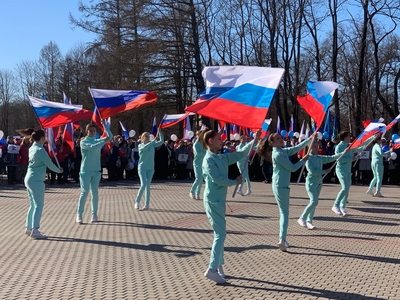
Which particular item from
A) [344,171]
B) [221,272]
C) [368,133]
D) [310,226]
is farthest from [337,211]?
[221,272]

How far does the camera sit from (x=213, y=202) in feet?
21.3

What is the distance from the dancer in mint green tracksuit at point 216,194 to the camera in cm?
638

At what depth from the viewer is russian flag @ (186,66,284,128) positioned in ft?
23.9

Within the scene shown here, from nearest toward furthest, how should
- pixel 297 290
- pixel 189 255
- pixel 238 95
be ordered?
pixel 297 290 → pixel 238 95 → pixel 189 255

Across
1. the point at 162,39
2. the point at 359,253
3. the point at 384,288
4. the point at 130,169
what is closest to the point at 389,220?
the point at 359,253

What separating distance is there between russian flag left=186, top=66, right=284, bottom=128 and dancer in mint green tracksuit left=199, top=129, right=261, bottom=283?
770mm

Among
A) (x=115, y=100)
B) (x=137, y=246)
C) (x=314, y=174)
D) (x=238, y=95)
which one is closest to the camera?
(x=238, y=95)

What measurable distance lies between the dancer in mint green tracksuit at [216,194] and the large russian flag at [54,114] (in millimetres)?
5845

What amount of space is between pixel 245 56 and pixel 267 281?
102ft

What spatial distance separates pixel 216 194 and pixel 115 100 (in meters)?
5.66

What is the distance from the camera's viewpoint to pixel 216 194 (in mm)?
6484

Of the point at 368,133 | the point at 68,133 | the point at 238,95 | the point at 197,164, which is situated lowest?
the point at 197,164

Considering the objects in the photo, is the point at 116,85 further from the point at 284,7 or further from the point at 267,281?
the point at 267,281

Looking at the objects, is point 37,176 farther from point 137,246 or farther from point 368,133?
point 368,133
